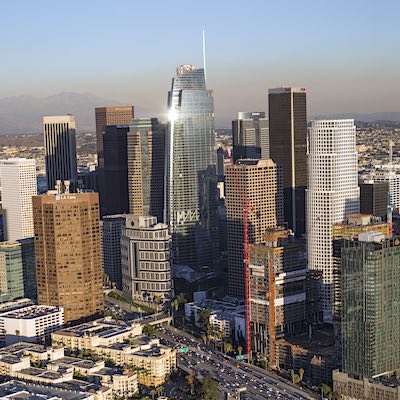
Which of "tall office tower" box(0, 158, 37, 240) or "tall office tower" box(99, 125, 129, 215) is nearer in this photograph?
"tall office tower" box(0, 158, 37, 240)

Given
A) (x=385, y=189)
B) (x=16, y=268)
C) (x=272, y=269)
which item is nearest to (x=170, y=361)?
(x=272, y=269)

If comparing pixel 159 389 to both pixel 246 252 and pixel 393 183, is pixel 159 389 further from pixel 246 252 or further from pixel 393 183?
pixel 393 183

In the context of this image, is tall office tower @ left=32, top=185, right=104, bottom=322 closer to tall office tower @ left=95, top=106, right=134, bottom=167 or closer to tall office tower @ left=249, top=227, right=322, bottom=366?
tall office tower @ left=249, top=227, right=322, bottom=366

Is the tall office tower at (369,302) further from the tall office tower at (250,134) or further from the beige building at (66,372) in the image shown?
the tall office tower at (250,134)

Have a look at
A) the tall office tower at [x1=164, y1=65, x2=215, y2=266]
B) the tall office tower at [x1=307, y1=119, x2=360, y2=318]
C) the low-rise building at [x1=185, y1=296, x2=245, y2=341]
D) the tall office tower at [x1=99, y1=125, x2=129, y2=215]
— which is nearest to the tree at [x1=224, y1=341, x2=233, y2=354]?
the low-rise building at [x1=185, y1=296, x2=245, y2=341]

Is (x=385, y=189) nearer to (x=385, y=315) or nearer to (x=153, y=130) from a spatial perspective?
(x=153, y=130)

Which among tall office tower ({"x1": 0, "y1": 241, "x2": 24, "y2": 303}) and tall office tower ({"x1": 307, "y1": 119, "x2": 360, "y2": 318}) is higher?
tall office tower ({"x1": 307, "y1": 119, "x2": 360, "y2": 318})
